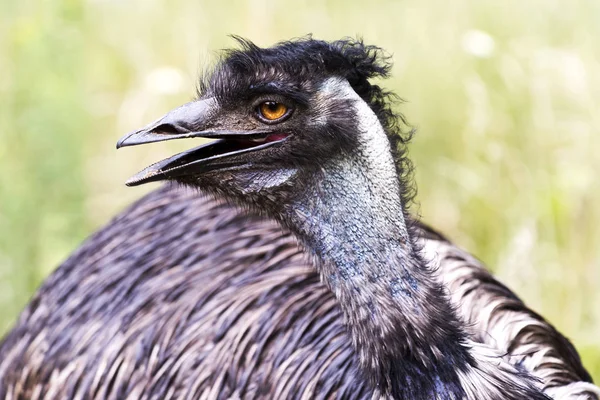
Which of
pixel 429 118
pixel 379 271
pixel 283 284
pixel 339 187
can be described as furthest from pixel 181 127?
pixel 429 118

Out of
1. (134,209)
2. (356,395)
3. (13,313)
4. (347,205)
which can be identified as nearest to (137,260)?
(134,209)

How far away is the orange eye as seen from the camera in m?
2.90

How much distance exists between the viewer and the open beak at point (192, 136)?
286 cm

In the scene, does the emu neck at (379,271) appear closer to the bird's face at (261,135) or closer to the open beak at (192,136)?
the bird's face at (261,135)

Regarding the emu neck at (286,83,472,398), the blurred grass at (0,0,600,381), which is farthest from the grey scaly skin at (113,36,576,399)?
the blurred grass at (0,0,600,381)

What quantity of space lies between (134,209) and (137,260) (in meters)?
0.35

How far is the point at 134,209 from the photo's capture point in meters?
4.46

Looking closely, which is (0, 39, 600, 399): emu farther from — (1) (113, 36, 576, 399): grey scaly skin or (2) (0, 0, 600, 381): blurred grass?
(2) (0, 0, 600, 381): blurred grass

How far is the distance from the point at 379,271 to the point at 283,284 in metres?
0.99

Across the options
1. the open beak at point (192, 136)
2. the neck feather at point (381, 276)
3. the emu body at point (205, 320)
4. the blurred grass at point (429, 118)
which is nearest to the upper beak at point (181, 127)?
the open beak at point (192, 136)

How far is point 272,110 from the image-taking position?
2910 mm

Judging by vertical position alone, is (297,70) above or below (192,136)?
above

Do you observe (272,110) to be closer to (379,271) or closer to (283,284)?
(379,271)

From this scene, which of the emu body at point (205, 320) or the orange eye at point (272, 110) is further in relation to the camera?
the emu body at point (205, 320)
